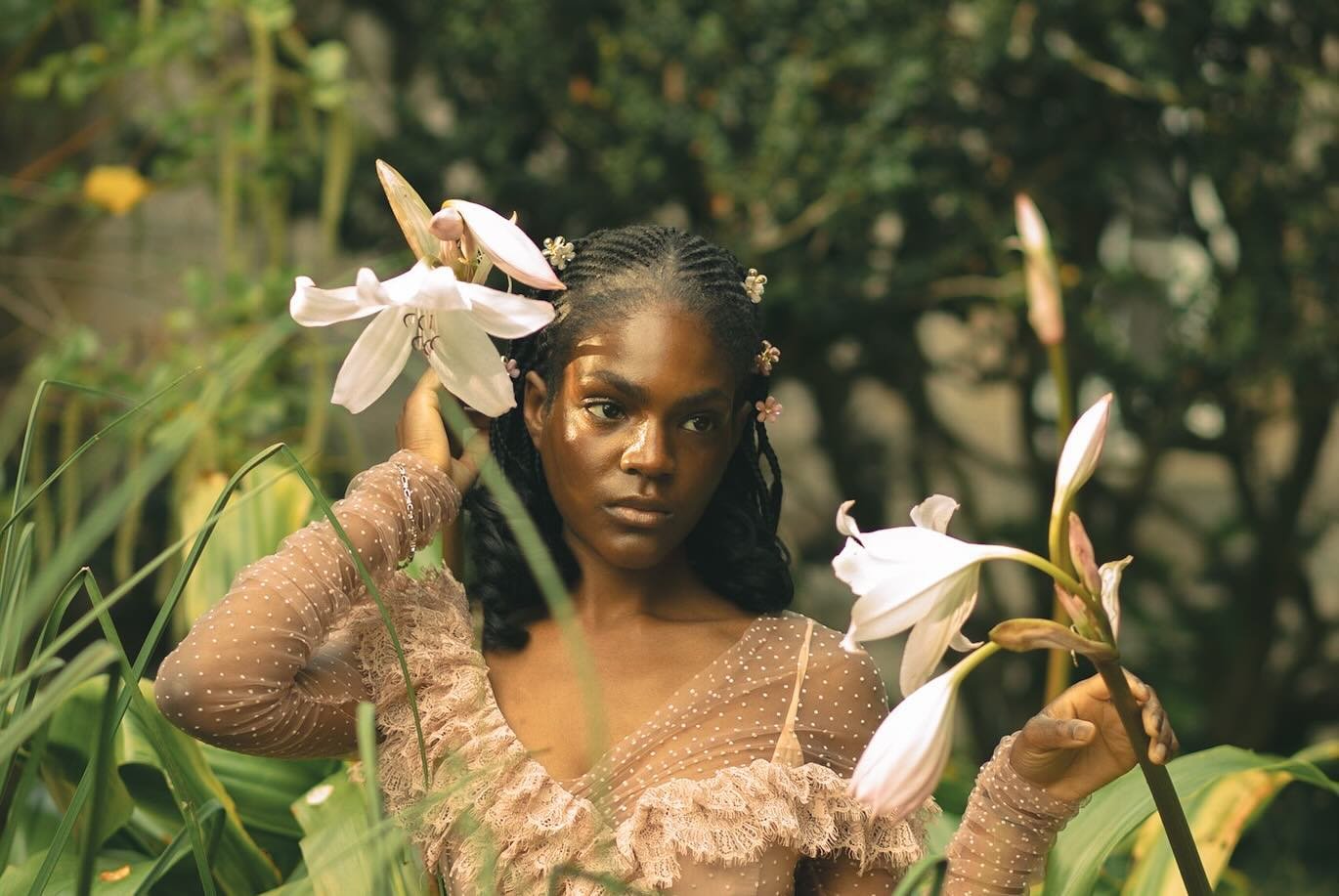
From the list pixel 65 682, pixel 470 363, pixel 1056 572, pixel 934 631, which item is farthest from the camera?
pixel 470 363

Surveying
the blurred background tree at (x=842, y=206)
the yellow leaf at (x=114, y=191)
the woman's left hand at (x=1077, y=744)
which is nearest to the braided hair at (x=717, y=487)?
the woman's left hand at (x=1077, y=744)

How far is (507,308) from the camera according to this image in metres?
1.11

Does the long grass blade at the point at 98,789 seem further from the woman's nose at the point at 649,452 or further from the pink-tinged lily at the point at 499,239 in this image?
the woman's nose at the point at 649,452

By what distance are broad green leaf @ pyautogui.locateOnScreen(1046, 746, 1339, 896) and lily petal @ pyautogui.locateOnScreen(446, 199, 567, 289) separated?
82 centimetres

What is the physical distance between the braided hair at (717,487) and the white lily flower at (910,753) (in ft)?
1.50

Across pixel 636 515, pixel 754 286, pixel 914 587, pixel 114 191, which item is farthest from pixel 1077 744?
pixel 114 191

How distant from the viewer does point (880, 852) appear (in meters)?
1.33

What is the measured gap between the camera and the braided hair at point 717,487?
133cm

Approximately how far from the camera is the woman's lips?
1.28 meters

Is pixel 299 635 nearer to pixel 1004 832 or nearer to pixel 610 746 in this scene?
pixel 610 746

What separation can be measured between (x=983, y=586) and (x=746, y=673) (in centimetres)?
271

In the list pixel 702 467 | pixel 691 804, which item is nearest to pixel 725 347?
pixel 702 467

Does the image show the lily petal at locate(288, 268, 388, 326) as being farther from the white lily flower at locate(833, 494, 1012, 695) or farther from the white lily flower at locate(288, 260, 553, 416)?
the white lily flower at locate(833, 494, 1012, 695)

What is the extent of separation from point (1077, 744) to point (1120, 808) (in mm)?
564
